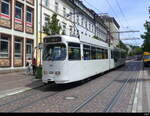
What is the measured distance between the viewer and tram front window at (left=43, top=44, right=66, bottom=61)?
1248 centimetres

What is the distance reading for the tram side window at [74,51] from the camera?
12832 millimetres

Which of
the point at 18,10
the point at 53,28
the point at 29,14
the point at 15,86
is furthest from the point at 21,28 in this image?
the point at 15,86

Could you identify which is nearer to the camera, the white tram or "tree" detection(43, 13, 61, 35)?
the white tram

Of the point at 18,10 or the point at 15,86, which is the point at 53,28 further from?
the point at 15,86

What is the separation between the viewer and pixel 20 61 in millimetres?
25734

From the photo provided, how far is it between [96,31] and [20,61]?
125 feet

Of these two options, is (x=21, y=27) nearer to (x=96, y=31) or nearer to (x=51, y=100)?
(x=51, y=100)

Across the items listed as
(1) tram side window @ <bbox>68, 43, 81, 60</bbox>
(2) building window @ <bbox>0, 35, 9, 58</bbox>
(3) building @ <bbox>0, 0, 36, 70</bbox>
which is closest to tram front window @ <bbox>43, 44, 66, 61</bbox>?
(1) tram side window @ <bbox>68, 43, 81, 60</bbox>

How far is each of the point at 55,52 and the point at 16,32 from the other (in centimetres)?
1368

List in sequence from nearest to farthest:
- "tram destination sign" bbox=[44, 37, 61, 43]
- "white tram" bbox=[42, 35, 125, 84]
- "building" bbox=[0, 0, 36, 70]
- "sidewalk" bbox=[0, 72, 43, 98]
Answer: "sidewalk" bbox=[0, 72, 43, 98] < "white tram" bbox=[42, 35, 125, 84] < "tram destination sign" bbox=[44, 37, 61, 43] < "building" bbox=[0, 0, 36, 70]

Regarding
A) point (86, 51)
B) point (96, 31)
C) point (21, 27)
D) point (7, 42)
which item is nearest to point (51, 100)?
point (86, 51)

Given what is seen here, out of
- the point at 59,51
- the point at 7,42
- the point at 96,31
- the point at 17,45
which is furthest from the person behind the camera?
the point at 96,31

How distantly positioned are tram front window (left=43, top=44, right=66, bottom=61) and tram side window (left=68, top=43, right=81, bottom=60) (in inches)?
16.6

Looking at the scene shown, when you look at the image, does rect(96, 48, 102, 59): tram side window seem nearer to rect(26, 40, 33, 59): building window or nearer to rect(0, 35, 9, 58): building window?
rect(0, 35, 9, 58): building window
